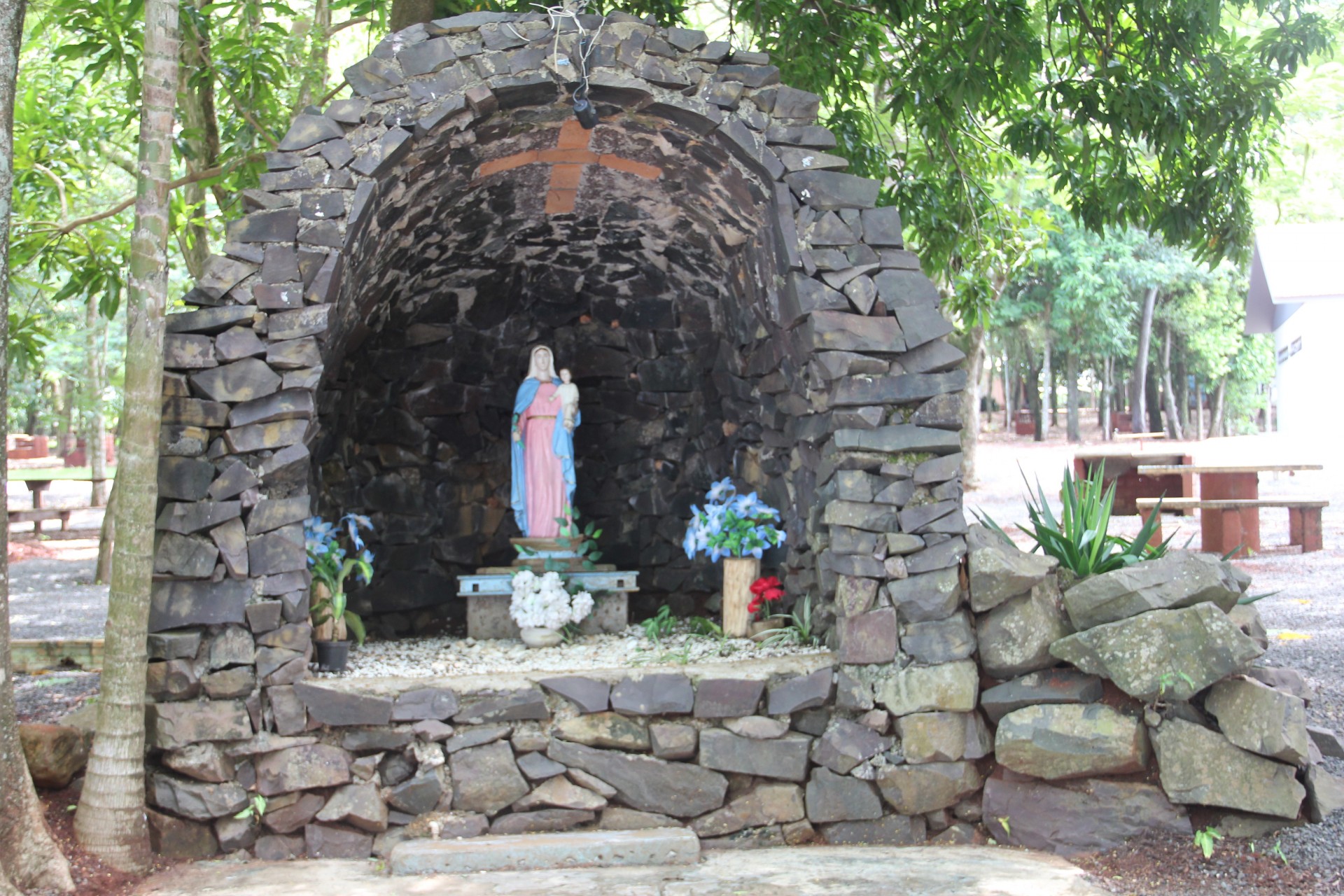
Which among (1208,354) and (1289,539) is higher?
(1208,354)

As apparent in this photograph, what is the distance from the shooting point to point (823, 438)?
5539 mm

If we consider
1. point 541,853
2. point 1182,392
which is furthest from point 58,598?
point 1182,392

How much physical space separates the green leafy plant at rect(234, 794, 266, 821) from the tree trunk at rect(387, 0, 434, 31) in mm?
4438

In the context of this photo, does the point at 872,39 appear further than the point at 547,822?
Yes

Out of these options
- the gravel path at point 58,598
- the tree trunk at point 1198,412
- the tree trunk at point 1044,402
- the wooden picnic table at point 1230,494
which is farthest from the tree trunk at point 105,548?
the tree trunk at point 1198,412

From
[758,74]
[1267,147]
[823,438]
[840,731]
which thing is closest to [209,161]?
[758,74]

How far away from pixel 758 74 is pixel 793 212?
0.69 m

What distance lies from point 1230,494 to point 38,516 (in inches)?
574

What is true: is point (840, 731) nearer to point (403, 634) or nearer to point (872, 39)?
point (403, 634)

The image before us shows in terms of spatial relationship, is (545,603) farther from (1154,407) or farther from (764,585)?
(1154,407)

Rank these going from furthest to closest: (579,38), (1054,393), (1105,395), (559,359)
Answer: (1054,393)
(1105,395)
(559,359)
(579,38)

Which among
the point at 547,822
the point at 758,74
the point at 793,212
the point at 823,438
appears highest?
the point at 758,74

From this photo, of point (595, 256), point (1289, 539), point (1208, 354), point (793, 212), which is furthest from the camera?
point (1208, 354)

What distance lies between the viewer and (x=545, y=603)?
605cm
